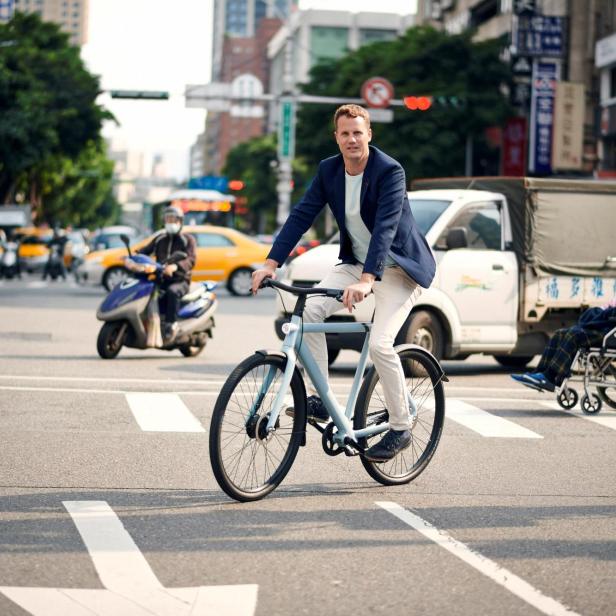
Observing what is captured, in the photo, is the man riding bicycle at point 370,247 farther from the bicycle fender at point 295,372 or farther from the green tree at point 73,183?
the green tree at point 73,183

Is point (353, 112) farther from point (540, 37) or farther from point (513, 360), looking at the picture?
point (540, 37)

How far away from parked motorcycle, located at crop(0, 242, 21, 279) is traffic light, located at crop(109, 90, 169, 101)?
7.49 meters

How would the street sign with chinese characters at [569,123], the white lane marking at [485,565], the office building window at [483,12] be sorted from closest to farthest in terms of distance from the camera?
the white lane marking at [485,565] → the street sign with chinese characters at [569,123] → the office building window at [483,12]

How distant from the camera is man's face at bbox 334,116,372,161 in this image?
687 centimetres

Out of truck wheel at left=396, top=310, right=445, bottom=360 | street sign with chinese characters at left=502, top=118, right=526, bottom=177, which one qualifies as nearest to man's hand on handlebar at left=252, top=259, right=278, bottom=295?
truck wheel at left=396, top=310, right=445, bottom=360

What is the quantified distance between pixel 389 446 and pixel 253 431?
2.99 feet

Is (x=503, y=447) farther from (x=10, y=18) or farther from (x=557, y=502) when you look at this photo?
(x=10, y=18)

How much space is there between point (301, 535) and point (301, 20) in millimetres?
137690

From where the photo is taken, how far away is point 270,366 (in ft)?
22.2

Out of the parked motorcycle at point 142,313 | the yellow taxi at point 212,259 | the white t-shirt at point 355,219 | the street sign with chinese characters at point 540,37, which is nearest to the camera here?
the white t-shirt at point 355,219

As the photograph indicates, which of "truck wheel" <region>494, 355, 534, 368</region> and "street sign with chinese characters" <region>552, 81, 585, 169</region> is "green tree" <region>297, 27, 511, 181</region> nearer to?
"street sign with chinese characters" <region>552, 81, 585, 169</region>

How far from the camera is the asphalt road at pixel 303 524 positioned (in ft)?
16.6

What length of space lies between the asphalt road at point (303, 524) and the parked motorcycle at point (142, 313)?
3830mm

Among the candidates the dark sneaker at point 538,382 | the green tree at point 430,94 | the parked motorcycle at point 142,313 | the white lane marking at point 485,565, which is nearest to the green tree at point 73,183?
the green tree at point 430,94
